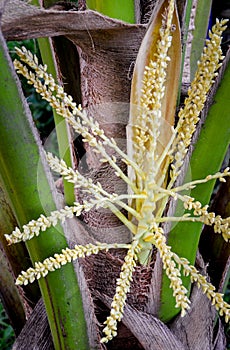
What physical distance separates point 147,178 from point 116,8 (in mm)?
238

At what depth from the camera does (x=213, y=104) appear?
622 mm

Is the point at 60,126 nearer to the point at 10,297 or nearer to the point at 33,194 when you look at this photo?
the point at 33,194

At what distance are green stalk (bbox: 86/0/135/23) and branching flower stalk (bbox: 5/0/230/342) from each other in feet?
0.25

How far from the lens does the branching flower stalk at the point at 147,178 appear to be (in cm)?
54

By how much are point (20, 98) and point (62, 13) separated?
115mm

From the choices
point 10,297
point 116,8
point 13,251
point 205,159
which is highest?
point 116,8

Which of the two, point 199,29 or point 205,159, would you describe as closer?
point 205,159

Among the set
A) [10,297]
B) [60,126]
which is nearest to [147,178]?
[60,126]

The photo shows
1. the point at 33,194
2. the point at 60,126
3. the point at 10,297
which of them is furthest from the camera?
the point at 10,297

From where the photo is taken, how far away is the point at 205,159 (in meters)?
0.64

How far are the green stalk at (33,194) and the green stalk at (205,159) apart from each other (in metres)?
0.15

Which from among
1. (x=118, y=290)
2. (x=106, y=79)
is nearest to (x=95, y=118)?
(x=106, y=79)

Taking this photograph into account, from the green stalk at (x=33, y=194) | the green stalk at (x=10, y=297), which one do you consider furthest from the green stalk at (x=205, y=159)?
the green stalk at (x=10, y=297)

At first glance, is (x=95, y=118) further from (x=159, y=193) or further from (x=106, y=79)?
(x=159, y=193)
